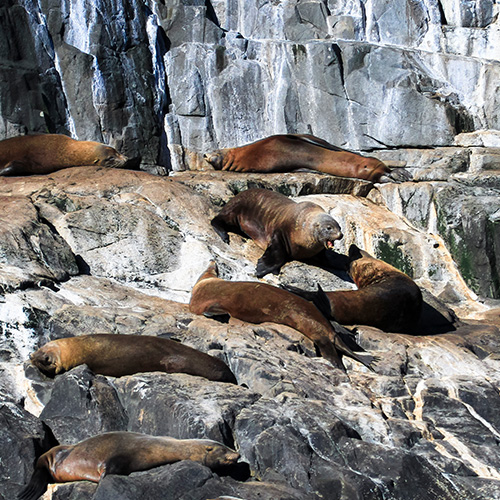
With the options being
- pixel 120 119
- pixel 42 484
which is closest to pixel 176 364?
pixel 42 484

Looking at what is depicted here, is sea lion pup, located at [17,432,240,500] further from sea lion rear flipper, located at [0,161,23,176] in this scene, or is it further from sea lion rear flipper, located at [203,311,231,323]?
sea lion rear flipper, located at [0,161,23,176]

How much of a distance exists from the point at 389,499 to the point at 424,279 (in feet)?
19.1

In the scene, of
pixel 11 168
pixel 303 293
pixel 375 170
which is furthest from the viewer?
pixel 375 170

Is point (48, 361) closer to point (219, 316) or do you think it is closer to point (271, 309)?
point (219, 316)

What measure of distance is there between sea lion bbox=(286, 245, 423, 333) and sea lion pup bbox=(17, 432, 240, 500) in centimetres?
329

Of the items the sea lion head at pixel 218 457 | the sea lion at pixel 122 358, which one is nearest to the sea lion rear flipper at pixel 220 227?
the sea lion at pixel 122 358

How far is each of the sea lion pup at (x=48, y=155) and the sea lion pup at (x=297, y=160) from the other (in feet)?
6.00

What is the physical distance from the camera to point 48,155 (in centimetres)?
1114

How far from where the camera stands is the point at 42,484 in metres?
4.89

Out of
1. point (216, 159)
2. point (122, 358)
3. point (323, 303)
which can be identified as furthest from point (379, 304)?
point (216, 159)

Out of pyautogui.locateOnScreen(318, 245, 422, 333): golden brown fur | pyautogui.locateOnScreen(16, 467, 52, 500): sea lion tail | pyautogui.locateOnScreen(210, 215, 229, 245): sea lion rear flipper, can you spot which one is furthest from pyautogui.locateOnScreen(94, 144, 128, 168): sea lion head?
pyautogui.locateOnScreen(16, 467, 52, 500): sea lion tail

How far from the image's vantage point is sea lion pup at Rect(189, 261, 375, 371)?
7.18 metres

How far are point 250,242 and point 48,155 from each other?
3473 millimetres

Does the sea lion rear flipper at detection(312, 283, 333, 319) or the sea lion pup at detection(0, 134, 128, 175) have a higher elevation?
the sea lion pup at detection(0, 134, 128, 175)
